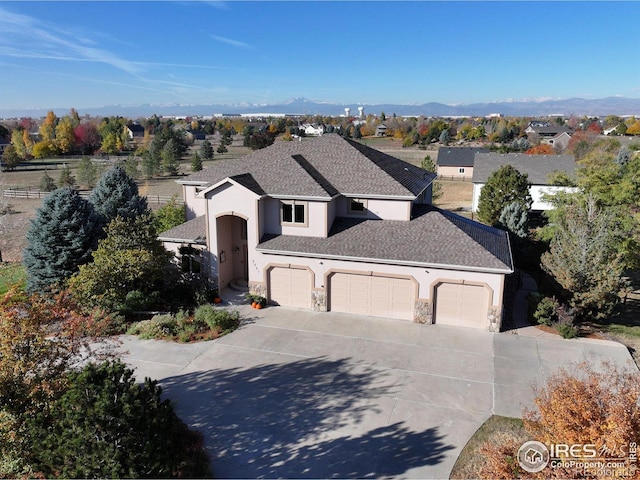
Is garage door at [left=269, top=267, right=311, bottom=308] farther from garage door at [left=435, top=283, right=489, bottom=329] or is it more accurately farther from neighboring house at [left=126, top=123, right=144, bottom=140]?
neighboring house at [left=126, top=123, right=144, bottom=140]

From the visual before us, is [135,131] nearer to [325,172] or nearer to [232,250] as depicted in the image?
[232,250]

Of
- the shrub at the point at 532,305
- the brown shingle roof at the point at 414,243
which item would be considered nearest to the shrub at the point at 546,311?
the shrub at the point at 532,305

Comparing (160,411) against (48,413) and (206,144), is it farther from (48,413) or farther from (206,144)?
(206,144)

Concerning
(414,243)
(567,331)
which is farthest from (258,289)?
(567,331)

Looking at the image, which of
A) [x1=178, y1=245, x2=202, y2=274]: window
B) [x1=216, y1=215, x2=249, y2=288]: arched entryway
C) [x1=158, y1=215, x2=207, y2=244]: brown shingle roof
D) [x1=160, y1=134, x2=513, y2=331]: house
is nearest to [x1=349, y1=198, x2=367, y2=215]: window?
[x1=160, y1=134, x2=513, y2=331]: house

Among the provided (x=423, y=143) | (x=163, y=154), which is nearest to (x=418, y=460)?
(x=163, y=154)

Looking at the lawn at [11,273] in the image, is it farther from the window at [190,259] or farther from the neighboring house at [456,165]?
the neighboring house at [456,165]

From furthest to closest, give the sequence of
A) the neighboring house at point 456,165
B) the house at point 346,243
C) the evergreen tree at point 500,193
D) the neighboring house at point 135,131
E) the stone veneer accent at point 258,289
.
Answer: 1. the neighboring house at point 135,131
2. the neighboring house at point 456,165
3. the evergreen tree at point 500,193
4. the stone veneer accent at point 258,289
5. the house at point 346,243
